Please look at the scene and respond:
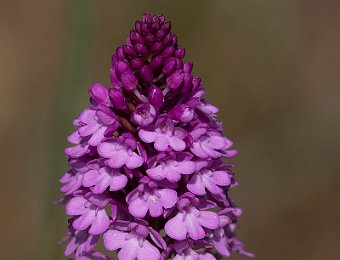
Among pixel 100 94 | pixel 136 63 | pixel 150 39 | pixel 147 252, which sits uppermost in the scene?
pixel 150 39

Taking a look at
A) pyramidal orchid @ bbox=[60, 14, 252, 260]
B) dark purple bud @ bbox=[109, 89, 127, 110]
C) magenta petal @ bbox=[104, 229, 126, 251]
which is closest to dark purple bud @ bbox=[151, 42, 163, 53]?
pyramidal orchid @ bbox=[60, 14, 252, 260]

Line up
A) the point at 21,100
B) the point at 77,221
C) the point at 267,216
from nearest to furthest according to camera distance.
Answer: the point at 77,221
the point at 267,216
the point at 21,100

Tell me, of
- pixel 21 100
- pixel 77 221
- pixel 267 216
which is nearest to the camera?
pixel 77 221

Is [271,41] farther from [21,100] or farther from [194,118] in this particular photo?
[194,118]

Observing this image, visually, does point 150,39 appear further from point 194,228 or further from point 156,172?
point 194,228

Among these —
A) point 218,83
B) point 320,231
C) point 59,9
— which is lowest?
point 320,231

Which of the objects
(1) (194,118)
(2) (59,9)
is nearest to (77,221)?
(1) (194,118)

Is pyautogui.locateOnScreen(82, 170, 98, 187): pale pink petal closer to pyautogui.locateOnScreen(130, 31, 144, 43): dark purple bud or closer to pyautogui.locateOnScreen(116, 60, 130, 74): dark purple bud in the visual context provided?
pyautogui.locateOnScreen(116, 60, 130, 74): dark purple bud

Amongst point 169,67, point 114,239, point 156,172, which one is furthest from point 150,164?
point 169,67
